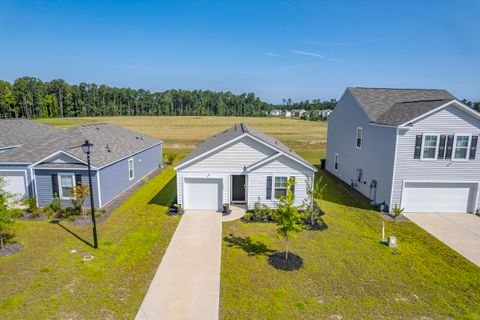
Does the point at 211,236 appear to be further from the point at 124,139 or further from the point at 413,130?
the point at 124,139

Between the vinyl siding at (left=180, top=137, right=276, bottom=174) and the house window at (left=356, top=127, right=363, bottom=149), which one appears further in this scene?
the house window at (left=356, top=127, right=363, bottom=149)

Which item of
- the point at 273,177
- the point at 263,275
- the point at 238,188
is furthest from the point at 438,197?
the point at 263,275

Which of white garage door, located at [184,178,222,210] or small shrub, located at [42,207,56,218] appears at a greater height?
white garage door, located at [184,178,222,210]

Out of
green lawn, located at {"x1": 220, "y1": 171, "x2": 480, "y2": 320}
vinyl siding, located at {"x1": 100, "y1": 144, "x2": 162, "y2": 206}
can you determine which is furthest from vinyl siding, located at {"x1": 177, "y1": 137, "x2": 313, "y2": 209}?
vinyl siding, located at {"x1": 100, "y1": 144, "x2": 162, "y2": 206}

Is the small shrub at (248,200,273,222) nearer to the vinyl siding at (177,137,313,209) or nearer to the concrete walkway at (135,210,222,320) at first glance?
the vinyl siding at (177,137,313,209)

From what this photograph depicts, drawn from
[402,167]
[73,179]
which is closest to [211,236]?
[73,179]

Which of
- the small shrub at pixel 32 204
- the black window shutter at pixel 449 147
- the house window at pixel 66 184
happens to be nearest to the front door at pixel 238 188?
the house window at pixel 66 184

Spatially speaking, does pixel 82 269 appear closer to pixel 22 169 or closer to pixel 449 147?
pixel 22 169
